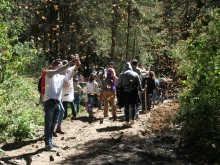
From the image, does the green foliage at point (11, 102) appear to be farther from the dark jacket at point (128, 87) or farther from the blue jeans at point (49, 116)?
the dark jacket at point (128, 87)

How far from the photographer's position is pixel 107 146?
8.69 m

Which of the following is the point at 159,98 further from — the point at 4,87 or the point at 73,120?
the point at 4,87

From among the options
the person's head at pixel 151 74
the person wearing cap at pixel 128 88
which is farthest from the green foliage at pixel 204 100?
the person's head at pixel 151 74

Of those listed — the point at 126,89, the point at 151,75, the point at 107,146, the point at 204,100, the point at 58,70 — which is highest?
the point at 58,70

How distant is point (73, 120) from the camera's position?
514 inches

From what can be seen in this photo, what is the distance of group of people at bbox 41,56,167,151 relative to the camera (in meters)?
8.16

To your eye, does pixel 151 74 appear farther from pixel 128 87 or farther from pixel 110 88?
pixel 128 87

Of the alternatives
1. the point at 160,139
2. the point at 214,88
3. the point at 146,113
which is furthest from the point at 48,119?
the point at 146,113

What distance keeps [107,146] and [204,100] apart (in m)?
2.78

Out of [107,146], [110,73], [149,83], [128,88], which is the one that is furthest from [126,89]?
[149,83]

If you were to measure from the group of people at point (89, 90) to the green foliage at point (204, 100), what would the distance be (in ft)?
5.76

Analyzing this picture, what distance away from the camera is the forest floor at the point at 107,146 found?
25.2 feet

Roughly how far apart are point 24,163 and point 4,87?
3575 mm

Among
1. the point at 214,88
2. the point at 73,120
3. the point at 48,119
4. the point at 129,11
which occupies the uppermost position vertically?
the point at 129,11
